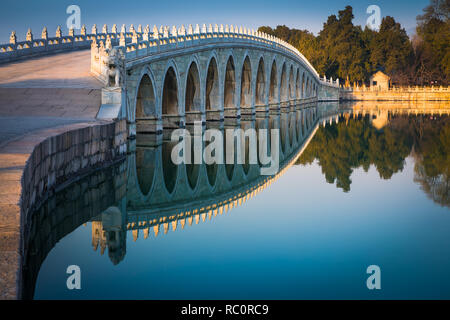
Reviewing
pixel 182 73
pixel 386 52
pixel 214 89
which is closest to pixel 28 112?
pixel 182 73

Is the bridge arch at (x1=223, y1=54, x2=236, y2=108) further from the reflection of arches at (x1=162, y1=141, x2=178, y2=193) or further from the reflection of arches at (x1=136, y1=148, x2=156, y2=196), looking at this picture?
the reflection of arches at (x1=136, y1=148, x2=156, y2=196)

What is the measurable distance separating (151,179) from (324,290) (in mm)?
9592

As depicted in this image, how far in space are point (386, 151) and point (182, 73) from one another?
11.2 meters

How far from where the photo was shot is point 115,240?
10.7 m

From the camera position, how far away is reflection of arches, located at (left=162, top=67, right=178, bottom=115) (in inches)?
1201

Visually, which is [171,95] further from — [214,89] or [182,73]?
[214,89]

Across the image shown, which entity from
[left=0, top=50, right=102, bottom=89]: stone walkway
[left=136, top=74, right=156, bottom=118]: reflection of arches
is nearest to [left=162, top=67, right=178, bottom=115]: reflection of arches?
[left=136, top=74, right=156, bottom=118]: reflection of arches

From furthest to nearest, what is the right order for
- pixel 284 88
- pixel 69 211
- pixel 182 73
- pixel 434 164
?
pixel 284 88, pixel 182 73, pixel 434 164, pixel 69 211

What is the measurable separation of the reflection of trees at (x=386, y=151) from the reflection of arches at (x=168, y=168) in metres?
4.77

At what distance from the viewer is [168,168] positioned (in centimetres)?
1881

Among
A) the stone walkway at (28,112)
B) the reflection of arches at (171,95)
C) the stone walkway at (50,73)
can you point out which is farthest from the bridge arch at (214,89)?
the stone walkway at (50,73)
